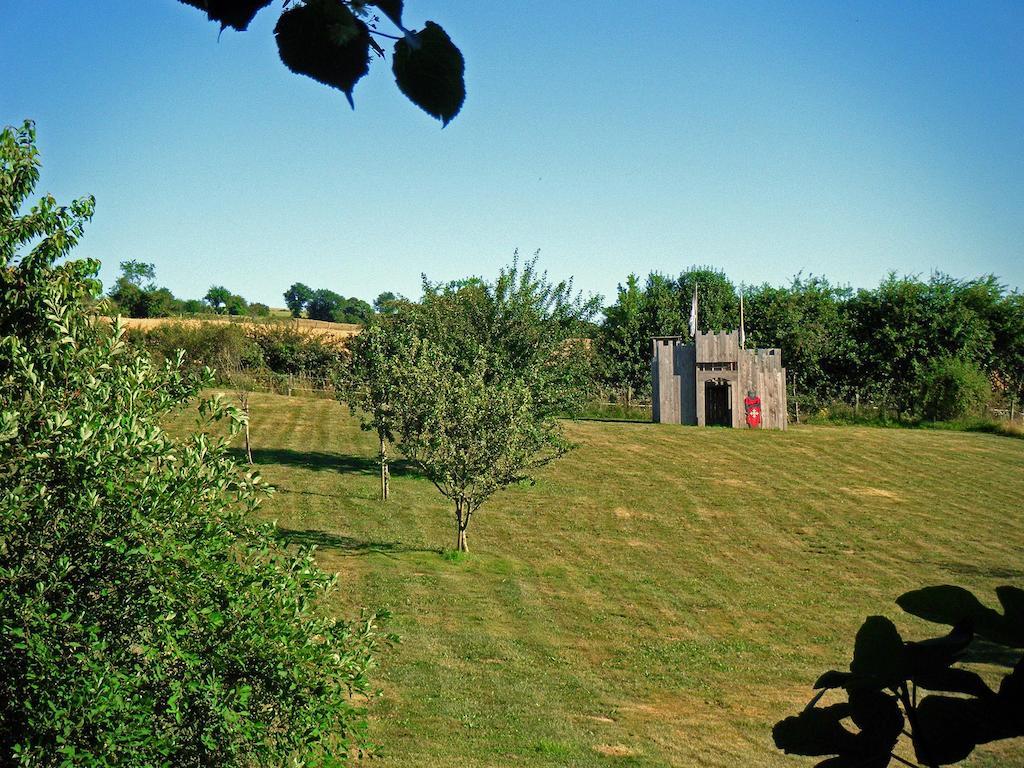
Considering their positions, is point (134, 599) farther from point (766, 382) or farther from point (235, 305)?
point (235, 305)

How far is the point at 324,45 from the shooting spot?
144 centimetres

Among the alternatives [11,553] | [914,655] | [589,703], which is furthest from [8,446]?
[589,703]

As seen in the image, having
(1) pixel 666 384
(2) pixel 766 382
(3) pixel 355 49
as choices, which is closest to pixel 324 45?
(3) pixel 355 49

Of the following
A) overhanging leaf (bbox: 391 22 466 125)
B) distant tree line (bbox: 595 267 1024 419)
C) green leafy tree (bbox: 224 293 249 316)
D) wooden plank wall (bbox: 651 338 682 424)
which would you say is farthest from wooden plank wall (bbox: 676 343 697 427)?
green leafy tree (bbox: 224 293 249 316)

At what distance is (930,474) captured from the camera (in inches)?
1190

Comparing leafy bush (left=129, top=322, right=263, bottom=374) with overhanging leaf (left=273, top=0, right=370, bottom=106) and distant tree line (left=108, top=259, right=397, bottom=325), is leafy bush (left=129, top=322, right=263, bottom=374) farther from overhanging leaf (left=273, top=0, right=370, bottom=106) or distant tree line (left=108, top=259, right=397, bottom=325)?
overhanging leaf (left=273, top=0, right=370, bottom=106)

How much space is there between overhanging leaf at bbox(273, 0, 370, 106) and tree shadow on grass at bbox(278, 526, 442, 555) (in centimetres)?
1902

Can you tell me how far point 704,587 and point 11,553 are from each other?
1484 cm

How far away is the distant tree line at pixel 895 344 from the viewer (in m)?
44.6

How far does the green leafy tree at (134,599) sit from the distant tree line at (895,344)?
139 feet

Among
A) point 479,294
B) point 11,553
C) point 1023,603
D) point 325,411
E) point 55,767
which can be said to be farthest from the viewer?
point 325,411

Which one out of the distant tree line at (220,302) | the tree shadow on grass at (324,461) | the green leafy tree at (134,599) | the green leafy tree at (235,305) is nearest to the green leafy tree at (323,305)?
the distant tree line at (220,302)

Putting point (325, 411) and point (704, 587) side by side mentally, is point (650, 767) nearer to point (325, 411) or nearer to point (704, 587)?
point (704, 587)

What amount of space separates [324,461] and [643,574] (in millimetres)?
14293
